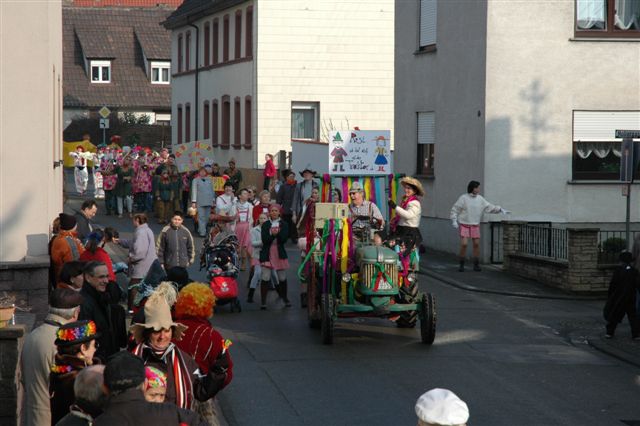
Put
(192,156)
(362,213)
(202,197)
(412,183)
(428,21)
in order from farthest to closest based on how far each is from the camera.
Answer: (192,156) < (202,197) < (428,21) < (412,183) < (362,213)

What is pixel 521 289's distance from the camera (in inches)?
826

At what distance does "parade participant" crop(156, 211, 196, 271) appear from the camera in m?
17.9

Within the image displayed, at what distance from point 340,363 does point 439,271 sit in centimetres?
1022

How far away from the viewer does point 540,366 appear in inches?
539

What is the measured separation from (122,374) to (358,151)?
1902cm

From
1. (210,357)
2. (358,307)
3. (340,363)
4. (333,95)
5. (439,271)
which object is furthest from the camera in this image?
(333,95)

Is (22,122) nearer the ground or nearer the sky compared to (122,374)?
nearer the sky

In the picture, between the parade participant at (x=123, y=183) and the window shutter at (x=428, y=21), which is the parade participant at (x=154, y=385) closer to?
the window shutter at (x=428, y=21)

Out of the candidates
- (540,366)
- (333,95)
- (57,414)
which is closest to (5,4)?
(540,366)

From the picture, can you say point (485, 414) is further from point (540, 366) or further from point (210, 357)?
point (210, 357)

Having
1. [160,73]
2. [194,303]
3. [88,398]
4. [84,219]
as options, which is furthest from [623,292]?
[160,73]

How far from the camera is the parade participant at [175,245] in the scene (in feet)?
58.6

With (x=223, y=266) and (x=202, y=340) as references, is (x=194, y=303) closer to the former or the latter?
(x=202, y=340)

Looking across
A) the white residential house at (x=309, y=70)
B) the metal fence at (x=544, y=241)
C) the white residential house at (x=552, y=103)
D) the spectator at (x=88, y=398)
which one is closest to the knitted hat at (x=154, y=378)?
the spectator at (x=88, y=398)
